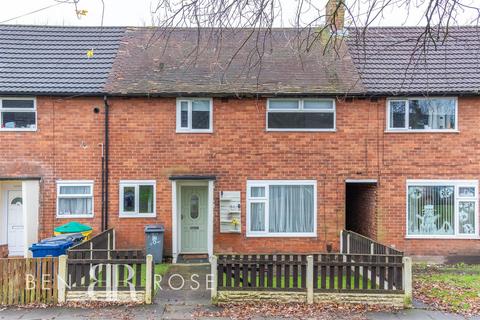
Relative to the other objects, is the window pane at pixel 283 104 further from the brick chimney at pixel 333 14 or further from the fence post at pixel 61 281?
the fence post at pixel 61 281

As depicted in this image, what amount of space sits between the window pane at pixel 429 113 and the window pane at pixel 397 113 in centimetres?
21

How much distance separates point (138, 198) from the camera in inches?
489

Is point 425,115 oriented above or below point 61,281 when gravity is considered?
above

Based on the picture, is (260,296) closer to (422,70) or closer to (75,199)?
(75,199)

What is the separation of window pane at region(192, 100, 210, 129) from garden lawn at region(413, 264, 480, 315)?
21.9 ft

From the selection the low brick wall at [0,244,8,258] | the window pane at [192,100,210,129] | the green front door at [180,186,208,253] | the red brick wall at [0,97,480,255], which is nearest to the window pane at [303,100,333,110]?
the red brick wall at [0,97,480,255]

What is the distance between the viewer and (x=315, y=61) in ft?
46.2

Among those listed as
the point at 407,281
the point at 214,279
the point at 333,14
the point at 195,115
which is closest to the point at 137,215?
the point at 195,115

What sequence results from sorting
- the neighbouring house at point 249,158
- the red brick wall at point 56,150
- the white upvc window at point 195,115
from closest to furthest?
the red brick wall at point 56,150
the neighbouring house at point 249,158
the white upvc window at point 195,115

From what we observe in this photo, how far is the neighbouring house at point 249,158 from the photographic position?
12312 mm

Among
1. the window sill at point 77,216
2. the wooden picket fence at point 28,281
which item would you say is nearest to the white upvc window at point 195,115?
the window sill at point 77,216

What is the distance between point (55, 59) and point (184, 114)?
4.55 m

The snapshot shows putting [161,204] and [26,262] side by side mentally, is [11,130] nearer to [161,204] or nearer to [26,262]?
[161,204]

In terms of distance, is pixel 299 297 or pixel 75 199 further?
pixel 75 199
